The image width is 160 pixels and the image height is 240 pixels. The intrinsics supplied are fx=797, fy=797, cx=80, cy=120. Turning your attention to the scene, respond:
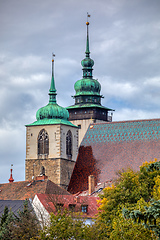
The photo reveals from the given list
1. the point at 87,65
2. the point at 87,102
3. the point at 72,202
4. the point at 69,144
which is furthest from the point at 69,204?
the point at 87,65

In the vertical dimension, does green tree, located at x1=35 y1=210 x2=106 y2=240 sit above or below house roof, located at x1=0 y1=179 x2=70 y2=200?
below

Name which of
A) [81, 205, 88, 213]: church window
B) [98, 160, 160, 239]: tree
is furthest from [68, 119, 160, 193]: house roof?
[98, 160, 160, 239]: tree

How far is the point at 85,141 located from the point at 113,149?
3.45 metres

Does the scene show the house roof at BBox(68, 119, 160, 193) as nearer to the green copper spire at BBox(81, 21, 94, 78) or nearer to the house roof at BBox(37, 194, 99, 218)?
the house roof at BBox(37, 194, 99, 218)

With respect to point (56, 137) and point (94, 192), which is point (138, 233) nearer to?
point (94, 192)

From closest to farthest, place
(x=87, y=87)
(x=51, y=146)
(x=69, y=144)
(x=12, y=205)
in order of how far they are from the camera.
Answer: (x=12, y=205)
(x=51, y=146)
(x=69, y=144)
(x=87, y=87)

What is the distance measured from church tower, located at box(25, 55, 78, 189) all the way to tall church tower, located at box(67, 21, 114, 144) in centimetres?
1424

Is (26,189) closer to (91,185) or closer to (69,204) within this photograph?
(91,185)

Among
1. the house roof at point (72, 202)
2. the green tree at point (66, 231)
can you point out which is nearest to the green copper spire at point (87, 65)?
the house roof at point (72, 202)

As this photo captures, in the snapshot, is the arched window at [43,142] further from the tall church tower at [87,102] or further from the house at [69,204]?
the house at [69,204]

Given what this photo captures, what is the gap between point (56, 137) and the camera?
3703 inches

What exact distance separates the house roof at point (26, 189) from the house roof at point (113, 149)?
436 cm

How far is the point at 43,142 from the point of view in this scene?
3730 inches

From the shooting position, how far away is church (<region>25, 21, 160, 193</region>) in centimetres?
8212
